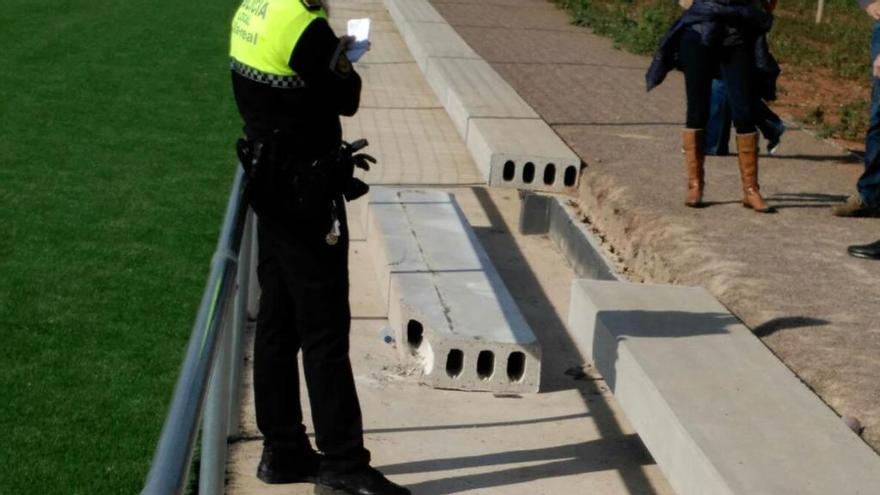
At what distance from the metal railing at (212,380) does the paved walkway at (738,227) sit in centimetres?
211

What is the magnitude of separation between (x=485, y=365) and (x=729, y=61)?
2.88 metres

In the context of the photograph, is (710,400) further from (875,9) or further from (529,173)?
(529,173)

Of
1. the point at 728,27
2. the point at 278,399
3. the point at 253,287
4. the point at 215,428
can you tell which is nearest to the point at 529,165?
the point at 728,27

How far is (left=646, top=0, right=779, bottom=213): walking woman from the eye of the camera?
8.16 metres

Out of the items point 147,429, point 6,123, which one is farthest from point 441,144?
point 147,429

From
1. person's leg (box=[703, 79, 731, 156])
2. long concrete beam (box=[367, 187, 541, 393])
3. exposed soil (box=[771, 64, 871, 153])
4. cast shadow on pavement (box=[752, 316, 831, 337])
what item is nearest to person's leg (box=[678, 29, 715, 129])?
long concrete beam (box=[367, 187, 541, 393])

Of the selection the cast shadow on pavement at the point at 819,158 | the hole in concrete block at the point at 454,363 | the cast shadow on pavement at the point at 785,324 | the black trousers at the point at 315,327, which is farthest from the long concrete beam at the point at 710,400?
the cast shadow on pavement at the point at 819,158

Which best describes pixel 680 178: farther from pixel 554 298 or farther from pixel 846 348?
pixel 846 348

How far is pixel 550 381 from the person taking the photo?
648 centimetres

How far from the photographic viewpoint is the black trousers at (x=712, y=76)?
823 cm

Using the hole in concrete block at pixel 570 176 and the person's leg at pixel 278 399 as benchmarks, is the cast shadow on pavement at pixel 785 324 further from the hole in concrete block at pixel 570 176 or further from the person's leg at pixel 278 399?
the hole in concrete block at pixel 570 176

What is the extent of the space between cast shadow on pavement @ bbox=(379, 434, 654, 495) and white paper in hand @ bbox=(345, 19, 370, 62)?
4.86 ft

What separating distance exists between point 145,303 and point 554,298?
2.07 m

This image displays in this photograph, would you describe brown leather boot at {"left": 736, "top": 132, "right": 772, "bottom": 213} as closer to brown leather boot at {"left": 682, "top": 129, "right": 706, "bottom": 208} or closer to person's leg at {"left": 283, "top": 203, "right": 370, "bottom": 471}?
brown leather boot at {"left": 682, "top": 129, "right": 706, "bottom": 208}
